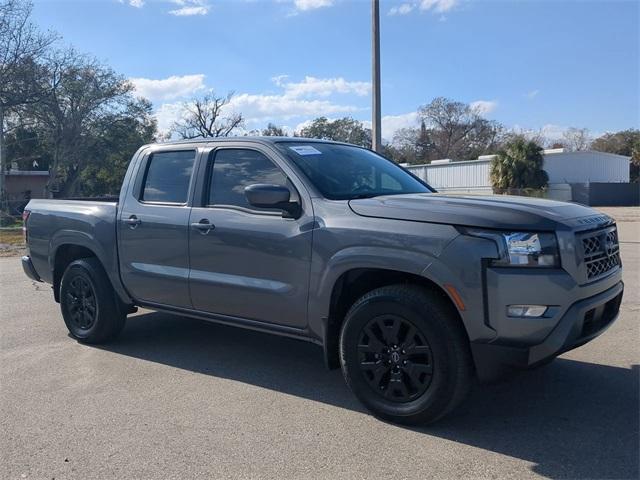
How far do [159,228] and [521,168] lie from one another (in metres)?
40.5

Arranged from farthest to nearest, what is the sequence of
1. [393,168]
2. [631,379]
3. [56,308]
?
[56,308] → [393,168] → [631,379]

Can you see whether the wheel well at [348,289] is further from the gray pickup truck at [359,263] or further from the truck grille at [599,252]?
the truck grille at [599,252]

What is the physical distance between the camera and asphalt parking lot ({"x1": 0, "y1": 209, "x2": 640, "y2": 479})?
11.7ft

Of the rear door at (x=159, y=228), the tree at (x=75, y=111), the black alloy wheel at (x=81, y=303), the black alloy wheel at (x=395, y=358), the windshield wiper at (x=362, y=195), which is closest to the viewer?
the black alloy wheel at (x=395, y=358)

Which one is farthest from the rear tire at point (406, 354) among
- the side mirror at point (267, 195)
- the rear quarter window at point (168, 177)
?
the rear quarter window at point (168, 177)

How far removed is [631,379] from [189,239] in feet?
12.3

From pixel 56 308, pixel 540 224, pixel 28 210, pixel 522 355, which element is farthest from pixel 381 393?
pixel 56 308

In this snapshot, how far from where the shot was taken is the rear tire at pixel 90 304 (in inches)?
235

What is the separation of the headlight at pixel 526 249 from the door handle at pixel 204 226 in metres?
2.28

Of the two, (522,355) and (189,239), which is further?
(189,239)

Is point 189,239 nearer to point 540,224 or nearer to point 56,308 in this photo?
point 540,224

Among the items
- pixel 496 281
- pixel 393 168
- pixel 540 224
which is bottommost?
pixel 496 281

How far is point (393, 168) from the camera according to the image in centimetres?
566

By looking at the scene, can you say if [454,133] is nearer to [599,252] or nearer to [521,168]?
[521,168]
